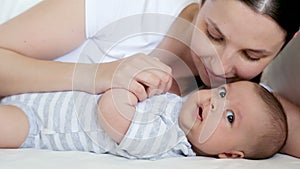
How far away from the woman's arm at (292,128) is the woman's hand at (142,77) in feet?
0.90

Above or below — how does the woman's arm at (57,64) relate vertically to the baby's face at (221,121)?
above

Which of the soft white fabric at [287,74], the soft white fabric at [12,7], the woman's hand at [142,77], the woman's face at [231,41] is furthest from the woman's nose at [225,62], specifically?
the soft white fabric at [12,7]

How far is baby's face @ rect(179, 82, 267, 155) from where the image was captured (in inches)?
36.8

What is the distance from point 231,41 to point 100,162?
32 cm

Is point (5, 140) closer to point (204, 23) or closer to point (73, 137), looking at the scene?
point (73, 137)

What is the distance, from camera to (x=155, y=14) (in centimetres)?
106

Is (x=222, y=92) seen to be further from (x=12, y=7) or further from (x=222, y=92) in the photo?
(x=12, y=7)

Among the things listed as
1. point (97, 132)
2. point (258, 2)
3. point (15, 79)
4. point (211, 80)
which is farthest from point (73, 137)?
point (258, 2)

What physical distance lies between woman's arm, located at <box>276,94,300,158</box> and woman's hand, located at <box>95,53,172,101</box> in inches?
10.8

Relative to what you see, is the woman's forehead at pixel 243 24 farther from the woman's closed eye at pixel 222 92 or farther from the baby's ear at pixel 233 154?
the baby's ear at pixel 233 154

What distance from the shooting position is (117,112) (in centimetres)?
88

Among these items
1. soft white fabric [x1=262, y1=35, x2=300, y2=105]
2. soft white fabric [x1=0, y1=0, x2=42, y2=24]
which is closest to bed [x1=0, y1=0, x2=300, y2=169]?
soft white fabric [x1=262, y1=35, x2=300, y2=105]

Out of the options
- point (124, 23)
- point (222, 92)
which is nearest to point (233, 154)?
point (222, 92)

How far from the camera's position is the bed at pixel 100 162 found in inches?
31.6
